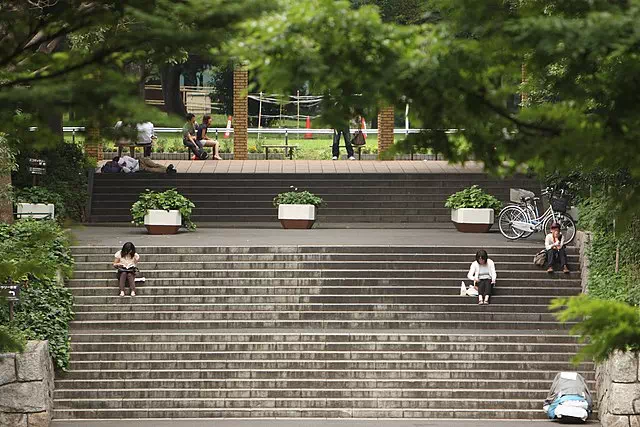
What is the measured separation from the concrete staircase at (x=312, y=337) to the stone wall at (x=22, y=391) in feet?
3.17

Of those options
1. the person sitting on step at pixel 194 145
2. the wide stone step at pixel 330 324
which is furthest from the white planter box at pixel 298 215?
the person sitting on step at pixel 194 145

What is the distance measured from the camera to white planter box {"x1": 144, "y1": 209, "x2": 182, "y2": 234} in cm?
2756

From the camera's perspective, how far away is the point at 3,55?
9.40 metres

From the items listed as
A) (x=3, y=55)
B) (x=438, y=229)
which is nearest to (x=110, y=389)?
(x=438, y=229)

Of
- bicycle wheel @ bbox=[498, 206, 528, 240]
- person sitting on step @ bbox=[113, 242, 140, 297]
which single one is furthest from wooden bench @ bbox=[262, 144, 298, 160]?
person sitting on step @ bbox=[113, 242, 140, 297]

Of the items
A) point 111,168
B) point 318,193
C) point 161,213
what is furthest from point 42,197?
point 318,193

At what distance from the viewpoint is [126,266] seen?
2392 cm

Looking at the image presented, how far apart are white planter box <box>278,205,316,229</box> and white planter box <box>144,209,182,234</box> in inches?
100

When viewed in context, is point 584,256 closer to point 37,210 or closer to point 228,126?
point 37,210

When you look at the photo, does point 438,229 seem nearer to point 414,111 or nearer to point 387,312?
point 387,312

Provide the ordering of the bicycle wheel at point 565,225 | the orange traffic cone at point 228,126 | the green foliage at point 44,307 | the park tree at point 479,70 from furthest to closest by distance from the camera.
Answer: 1. the orange traffic cone at point 228,126
2. the bicycle wheel at point 565,225
3. the green foliage at point 44,307
4. the park tree at point 479,70

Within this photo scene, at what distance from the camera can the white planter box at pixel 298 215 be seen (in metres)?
29.2

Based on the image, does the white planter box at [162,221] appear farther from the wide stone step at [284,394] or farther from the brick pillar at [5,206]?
the wide stone step at [284,394]

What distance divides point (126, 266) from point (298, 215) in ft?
19.9
